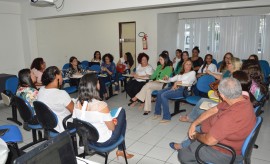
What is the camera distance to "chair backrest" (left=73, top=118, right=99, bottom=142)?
225 cm

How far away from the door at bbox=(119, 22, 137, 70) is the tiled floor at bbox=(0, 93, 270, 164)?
3750mm

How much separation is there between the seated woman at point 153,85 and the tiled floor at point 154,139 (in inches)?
10.9

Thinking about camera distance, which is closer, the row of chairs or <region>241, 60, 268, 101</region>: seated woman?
the row of chairs

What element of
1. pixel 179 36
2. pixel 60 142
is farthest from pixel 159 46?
pixel 60 142

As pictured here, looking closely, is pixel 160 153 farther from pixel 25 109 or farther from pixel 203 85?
pixel 25 109

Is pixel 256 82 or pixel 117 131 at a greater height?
pixel 256 82

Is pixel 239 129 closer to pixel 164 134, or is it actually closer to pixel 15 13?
pixel 164 134

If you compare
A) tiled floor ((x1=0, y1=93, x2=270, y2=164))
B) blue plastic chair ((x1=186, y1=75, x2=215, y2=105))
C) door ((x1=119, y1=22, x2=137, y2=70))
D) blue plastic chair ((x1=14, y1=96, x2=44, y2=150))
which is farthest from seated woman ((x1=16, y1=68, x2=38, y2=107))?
door ((x1=119, y1=22, x2=137, y2=70))

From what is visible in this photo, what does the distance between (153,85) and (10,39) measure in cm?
442

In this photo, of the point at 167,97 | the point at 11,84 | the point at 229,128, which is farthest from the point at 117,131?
the point at 11,84

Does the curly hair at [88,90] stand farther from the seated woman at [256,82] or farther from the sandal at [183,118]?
the sandal at [183,118]

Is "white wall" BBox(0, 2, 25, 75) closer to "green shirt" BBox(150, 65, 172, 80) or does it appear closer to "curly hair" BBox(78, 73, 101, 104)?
"green shirt" BBox(150, 65, 172, 80)

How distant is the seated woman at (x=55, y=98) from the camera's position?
9.12 ft

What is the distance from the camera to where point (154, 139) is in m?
3.65
